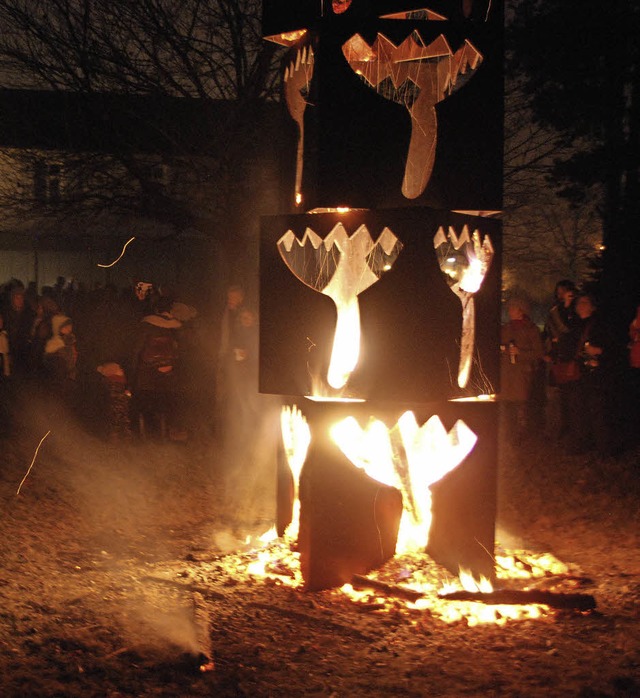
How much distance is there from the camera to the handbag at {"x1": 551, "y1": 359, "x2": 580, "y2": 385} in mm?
9141

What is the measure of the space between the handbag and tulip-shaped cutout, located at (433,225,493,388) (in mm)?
4125

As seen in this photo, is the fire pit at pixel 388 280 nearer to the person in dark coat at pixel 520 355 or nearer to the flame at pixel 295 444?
the flame at pixel 295 444

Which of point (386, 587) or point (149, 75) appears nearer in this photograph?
point (386, 587)

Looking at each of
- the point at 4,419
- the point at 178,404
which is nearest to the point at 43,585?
the point at 178,404

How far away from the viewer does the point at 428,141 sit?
5164mm

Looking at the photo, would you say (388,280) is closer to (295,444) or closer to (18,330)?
(295,444)

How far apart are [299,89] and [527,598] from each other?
10.9 feet

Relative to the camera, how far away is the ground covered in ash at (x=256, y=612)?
3.90 m

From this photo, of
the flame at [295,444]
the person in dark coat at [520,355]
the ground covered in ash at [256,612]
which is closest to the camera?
the ground covered in ash at [256,612]

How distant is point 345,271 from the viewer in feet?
16.9

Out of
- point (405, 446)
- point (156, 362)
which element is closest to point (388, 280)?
point (405, 446)

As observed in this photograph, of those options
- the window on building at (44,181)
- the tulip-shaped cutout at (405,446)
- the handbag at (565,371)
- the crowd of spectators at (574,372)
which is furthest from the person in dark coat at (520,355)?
the window on building at (44,181)

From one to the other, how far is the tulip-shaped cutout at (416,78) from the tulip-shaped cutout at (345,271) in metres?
0.39

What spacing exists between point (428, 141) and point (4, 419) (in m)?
7.31
